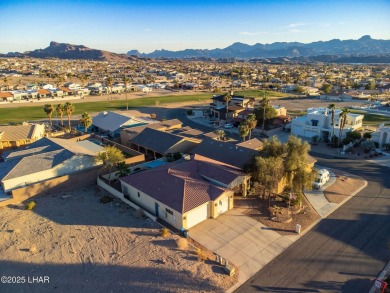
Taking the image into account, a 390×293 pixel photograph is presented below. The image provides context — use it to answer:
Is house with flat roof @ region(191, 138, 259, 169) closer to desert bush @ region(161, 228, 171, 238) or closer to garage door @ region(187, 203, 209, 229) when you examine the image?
garage door @ region(187, 203, 209, 229)

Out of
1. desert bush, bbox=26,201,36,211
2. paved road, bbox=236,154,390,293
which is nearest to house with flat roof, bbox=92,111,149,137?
desert bush, bbox=26,201,36,211

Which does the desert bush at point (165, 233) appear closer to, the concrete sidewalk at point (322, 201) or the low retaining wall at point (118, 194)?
the low retaining wall at point (118, 194)

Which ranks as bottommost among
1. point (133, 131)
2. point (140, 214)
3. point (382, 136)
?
point (140, 214)

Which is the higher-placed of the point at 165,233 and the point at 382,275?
the point at 165,233

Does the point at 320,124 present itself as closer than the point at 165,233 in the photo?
No

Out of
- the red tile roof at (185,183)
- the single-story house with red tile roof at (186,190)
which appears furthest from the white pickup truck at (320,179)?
the red tile roof at (185,183)

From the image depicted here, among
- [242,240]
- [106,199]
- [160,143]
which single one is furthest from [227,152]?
[106,199]

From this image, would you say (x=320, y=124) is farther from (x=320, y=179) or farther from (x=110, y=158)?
(x=110, y=158)
